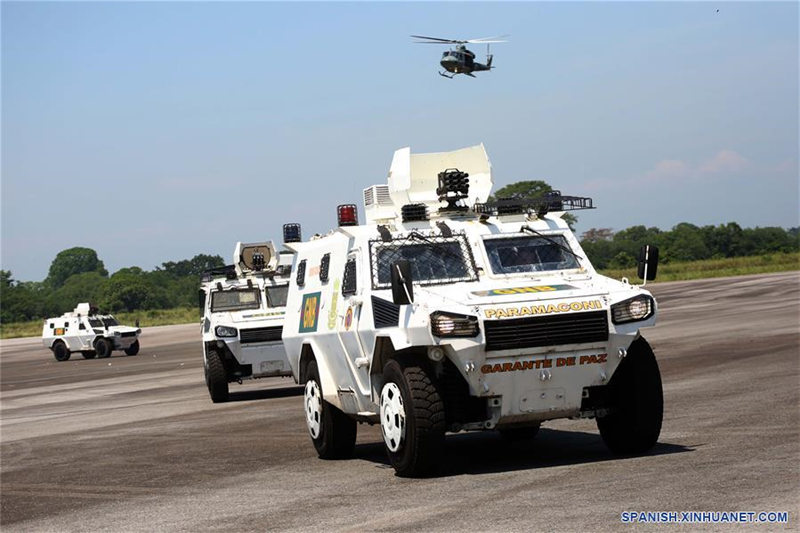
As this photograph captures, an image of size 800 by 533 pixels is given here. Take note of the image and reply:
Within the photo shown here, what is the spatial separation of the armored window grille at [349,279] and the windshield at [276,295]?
1103 centimetres

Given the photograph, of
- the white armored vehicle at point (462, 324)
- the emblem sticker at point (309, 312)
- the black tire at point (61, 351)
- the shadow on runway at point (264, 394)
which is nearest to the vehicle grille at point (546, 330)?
the white armored vehicle at point (462, 324)

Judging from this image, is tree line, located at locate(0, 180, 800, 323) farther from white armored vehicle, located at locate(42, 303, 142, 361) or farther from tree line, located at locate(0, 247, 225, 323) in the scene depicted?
white armored vehicle, located at locate(42, 303, 142, 361)

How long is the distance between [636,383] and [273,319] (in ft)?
41.6

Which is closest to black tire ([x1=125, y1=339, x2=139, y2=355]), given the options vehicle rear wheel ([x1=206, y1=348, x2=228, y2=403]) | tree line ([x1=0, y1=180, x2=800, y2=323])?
vehicle rear wheel ([x1=206, y1=348, x2=228, y2=403])

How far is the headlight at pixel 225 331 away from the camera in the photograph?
22219 mm

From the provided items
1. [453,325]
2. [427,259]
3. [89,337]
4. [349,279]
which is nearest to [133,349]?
[89,337]

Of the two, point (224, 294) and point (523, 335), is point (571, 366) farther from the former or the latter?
point (224, 294)

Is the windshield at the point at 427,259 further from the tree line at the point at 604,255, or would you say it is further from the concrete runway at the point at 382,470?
the tree line at the point at 604,255

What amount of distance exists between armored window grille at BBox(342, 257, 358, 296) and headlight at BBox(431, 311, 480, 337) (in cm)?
184

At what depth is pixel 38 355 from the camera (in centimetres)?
6131

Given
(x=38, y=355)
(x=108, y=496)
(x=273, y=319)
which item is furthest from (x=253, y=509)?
(x=38, y=355)

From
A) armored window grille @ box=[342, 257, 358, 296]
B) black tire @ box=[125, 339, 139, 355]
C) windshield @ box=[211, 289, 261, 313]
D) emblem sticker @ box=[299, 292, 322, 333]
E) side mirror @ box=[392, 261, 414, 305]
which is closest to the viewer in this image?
side mirror @ box=[392, 261, 414, 305]

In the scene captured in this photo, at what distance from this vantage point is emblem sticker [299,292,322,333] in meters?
13.2

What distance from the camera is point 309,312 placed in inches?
530
